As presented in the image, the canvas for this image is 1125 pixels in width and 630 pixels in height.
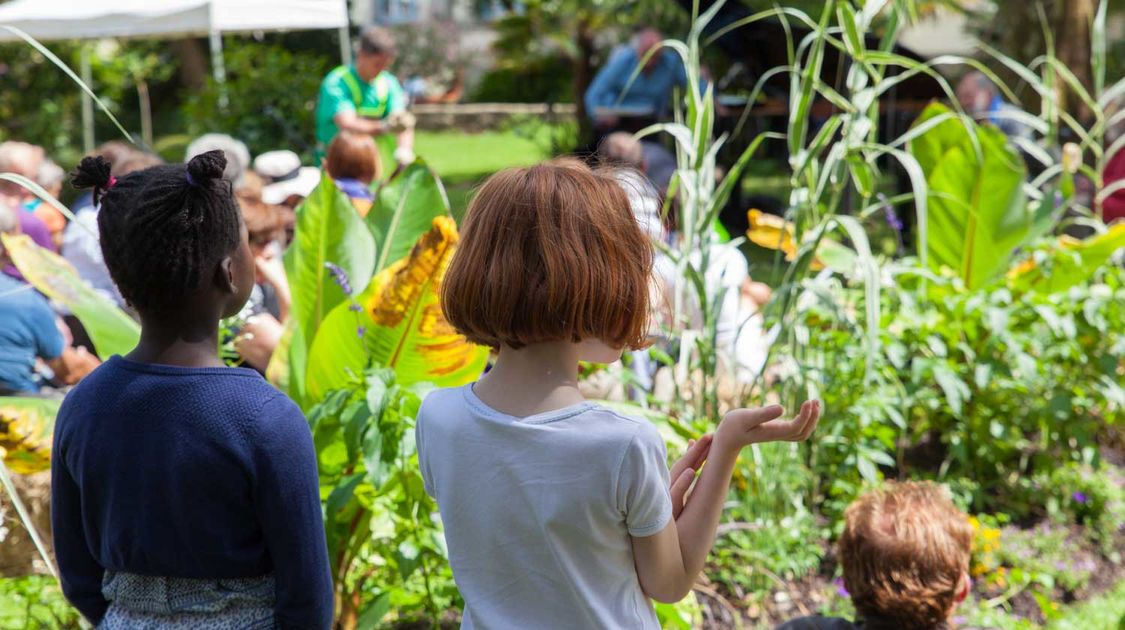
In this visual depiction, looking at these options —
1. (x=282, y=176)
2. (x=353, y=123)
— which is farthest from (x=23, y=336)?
(x=353, y=123)

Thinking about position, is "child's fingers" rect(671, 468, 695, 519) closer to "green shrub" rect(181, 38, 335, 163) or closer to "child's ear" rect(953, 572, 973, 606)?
"child's ear" rect(953, 572, 973, 606)

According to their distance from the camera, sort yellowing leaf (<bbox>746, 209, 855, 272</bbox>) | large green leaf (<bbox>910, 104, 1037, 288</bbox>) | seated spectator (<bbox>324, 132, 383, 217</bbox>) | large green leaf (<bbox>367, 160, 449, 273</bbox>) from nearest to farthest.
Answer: large green leaf (<bbox>367, 160, 449, 273</bbox>), yellowing leaf (<bbox>746, 209, 855, 272</bbox>), large green leaf (<bbox>910, 104, 1037, 288</bbox>), seated spectator (<bbox>324, 132, 383, 217</bbox>)

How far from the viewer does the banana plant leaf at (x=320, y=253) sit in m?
2.79

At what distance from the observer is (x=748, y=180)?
1257 cm

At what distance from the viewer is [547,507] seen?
4.58ft

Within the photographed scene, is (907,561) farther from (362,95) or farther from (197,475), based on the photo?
(362,95)

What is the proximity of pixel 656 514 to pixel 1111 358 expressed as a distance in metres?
2.61

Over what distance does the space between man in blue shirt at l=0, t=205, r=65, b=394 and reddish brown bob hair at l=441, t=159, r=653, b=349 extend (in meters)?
2.07

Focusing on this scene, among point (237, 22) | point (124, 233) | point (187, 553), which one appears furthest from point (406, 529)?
point (237, 22)

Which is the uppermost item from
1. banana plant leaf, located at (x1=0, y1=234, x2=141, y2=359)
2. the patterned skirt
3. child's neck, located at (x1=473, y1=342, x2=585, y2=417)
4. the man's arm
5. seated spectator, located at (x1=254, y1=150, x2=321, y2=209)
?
child's neck, located at (x1=473, y1=342, x2=585, y2=417)

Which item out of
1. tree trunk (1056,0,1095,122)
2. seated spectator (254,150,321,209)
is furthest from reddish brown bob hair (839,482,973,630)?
tree trunk (1056,0,1095,122)

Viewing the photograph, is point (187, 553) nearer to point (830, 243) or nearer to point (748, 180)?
point (830, 243)

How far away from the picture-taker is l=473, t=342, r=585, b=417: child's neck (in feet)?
4.69

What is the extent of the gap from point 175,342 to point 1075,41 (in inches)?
292
